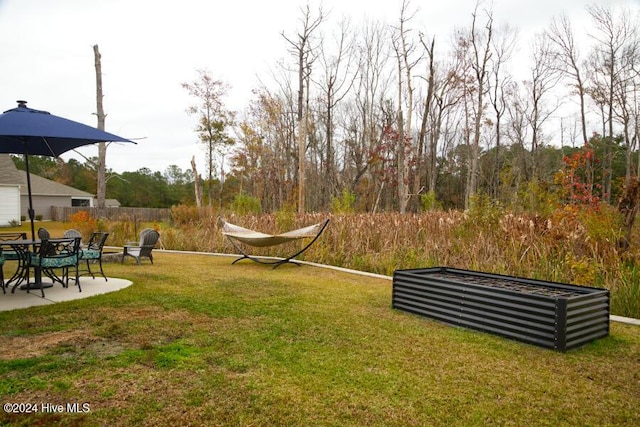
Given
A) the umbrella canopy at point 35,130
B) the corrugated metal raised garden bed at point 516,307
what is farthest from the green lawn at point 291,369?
the umbrella canopy at point 35,130

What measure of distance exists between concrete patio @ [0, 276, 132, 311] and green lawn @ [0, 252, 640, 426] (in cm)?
31

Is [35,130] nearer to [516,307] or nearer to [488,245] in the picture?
[516,307]

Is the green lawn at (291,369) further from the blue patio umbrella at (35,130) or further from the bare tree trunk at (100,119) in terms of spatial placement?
the bare tree trunk at (100,119)

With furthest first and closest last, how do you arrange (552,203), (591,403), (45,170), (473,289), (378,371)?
(45,170) < (552,203) < (473,289) < (378,371) < (591,403)

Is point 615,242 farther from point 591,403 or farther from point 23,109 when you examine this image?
point 23,109

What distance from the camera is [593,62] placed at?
19266 mm

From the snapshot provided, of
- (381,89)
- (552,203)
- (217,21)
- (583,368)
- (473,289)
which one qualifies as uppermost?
(381,89)

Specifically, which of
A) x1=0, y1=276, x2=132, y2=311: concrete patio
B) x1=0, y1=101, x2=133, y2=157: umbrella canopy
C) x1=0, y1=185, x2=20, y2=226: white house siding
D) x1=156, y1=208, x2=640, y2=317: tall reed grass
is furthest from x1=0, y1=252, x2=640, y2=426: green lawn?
x1=0, y1=185, x2=20, y2=226: white house siding

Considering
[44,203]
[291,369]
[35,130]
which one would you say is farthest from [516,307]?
[44,203]

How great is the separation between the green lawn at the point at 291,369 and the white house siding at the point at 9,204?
19.3m

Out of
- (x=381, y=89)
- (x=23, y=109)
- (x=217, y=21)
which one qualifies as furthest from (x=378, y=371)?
(x=381, y=89)

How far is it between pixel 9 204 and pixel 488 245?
2161 centimetres

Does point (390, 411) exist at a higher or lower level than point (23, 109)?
lower

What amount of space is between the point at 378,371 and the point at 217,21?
26.2 feet
